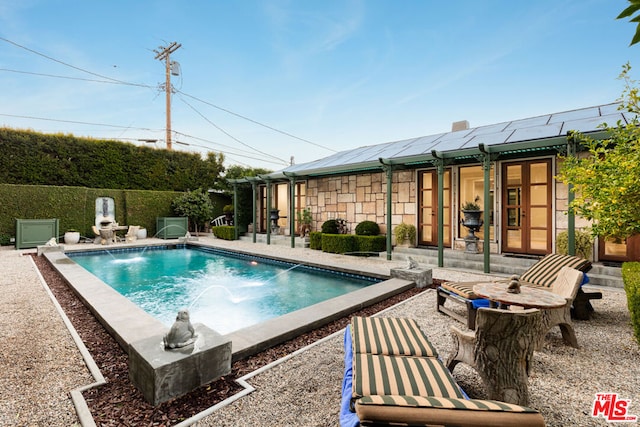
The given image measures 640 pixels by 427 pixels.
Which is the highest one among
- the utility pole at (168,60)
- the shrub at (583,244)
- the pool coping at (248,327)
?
the utility pole at (168,60)

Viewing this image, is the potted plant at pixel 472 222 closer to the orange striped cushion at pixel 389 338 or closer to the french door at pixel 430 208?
the french door at pixel 430 208

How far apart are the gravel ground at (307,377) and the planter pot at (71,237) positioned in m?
9.13

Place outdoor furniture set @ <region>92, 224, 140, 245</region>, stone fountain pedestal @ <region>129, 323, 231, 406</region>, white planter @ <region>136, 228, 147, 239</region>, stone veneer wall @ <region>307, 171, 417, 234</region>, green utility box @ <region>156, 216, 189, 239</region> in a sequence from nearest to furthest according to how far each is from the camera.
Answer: stone fountain pedestal @ <region>129, 323, 231, 406</region> < stone veneer wall @ <region>307, 171, 417, 234</region> < outdoor furniture set @ <region>92, 224, 140, 245</region> < white planter @ <region>136, 228, 147, 239</region> < green utility box @ <region>156, 216, 189, 239</region>

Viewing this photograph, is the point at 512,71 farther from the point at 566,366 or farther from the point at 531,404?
the point at 531,404

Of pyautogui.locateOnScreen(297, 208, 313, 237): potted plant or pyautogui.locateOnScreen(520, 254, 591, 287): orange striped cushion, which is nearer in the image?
pyautogui.locateOnScreen(520, 254, 591, 287): orange striped cushion

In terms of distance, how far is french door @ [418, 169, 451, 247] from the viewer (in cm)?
837

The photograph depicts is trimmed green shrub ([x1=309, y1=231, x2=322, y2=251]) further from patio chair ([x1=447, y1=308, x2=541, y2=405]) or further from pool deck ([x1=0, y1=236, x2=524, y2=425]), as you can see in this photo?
patio chair ([x1=447, y1=308, x2=541, y2=405])

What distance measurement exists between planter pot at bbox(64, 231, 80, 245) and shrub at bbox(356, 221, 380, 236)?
10608mm

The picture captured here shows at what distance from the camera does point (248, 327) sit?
3049mm

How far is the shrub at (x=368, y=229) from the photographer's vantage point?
888 centimetres

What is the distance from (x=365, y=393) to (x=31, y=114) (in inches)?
735

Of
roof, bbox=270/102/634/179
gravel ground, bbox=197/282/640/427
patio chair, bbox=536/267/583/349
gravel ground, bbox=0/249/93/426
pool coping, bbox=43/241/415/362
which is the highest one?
roof, bbox=270/102/634/179

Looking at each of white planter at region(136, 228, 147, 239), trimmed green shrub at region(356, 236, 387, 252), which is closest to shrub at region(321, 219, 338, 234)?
trimmed green shrub at region(356, 236, 387, 252)

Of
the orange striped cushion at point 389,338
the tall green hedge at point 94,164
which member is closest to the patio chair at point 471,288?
the orange striped cushion at point 389,338
